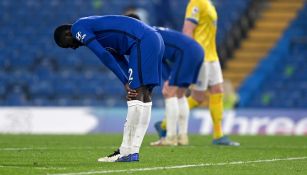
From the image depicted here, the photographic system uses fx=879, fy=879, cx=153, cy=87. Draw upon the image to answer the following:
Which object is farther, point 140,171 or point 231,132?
point 231,132

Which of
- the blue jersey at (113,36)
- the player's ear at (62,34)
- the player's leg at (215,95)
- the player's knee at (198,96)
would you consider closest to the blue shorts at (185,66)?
the player's leg at (215,95)

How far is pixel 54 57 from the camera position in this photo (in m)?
24.2

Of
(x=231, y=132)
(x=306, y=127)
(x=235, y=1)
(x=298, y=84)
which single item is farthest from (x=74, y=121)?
(x=235, y=1)

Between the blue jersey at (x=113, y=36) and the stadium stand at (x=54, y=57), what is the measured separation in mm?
12036

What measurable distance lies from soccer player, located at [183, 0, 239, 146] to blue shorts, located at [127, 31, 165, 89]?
3.51m

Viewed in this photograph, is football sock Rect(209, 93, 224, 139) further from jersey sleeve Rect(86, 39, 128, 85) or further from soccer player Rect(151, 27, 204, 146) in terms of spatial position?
jersey sleeve Rect(86, 39, 128, 85)

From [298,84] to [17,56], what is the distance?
768 centimetres

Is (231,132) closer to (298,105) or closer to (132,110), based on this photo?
(298,105)

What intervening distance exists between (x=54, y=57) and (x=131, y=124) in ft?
49.1

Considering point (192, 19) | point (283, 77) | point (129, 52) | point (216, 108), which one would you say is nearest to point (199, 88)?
point (216, 108)

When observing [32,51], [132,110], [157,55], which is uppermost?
[32,51]

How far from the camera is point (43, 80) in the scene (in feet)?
75.8

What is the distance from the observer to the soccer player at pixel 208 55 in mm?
13148

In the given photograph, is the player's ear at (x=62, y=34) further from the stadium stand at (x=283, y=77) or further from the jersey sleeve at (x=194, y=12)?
the stadium stand at (x=283, y=77)
